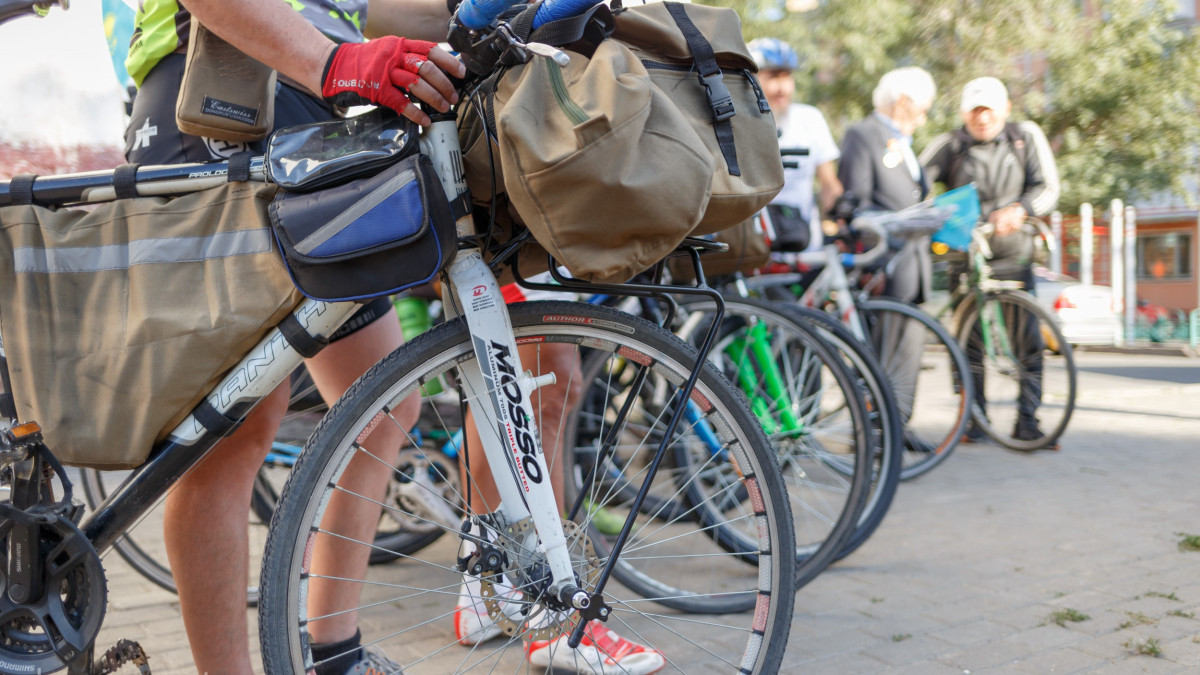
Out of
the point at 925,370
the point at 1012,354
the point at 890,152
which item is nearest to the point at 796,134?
the point at 890,152

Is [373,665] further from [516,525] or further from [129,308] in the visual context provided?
[129,308]

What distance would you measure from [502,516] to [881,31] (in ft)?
56.4

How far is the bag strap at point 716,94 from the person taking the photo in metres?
1.71

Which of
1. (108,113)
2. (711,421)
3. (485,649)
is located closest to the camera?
(711,421)

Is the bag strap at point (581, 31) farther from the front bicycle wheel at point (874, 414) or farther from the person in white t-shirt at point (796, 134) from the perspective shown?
the person in white t-shirt at point (796, 134)

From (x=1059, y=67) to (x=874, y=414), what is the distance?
1894 centimetres

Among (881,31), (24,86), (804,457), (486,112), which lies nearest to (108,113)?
(24,86)

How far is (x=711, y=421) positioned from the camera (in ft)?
6.26

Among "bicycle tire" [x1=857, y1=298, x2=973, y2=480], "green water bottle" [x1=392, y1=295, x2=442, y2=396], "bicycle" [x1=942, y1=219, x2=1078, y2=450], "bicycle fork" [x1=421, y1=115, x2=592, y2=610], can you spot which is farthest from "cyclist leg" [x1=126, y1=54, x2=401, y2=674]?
"bicycle" [x1=942, y1=219, x2=1078, y2=450]

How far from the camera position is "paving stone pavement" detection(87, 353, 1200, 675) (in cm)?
252

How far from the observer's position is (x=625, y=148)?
1460 millimetres

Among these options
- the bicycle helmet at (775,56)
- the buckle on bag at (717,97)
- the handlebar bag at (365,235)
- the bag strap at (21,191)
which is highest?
the bicycle helmet at (775,56)

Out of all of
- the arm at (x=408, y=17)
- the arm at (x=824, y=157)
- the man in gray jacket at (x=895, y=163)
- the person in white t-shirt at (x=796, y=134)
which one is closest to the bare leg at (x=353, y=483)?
the arm at (x=408, y=17)

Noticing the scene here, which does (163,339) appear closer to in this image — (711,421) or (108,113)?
(711,421)
